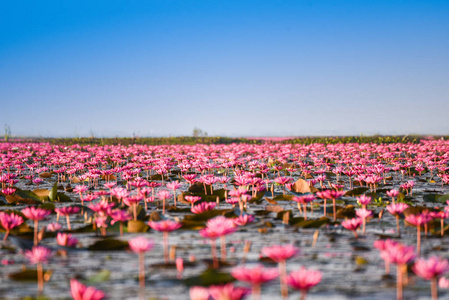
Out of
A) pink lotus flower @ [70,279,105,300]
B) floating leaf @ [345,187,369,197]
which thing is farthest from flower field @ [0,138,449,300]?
floating leaf @ [345,187,369,197]

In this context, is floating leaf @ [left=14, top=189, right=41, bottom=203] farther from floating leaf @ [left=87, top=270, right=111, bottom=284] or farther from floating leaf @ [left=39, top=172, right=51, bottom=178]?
floating leaf @ [left=39, top=172, right=51, bottom=178]

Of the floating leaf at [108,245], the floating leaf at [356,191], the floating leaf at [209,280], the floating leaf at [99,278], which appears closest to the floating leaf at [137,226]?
the floating leaf at [108,245]

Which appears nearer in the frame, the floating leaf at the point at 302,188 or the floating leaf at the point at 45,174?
the floating leaf at the point at 302,188

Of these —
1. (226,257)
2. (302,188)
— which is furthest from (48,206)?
(302,188)

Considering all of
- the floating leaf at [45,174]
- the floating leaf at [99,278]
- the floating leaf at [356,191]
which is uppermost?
the floating leaf at [356,191]

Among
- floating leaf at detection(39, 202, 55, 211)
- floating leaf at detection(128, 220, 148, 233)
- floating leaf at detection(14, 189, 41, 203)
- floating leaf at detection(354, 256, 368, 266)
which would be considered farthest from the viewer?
floating leaf at detection(14, 189, 41, 203)

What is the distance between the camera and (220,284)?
206 centimetres

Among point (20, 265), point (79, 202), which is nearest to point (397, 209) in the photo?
point (20, 265)

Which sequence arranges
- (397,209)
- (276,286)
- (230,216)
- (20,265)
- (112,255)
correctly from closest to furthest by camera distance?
(276,286) < (20,265) < (112,255) < (397,209) < (230,216)

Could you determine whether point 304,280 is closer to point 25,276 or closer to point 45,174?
point 25,276

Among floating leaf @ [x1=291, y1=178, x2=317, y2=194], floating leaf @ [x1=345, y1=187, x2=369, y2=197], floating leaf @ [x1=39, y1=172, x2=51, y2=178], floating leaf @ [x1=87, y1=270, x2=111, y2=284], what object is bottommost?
floating leaf @ [x1=39, y1=172, x2=51, y2=178]

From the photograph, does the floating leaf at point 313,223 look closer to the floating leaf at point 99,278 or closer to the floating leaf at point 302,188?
the floating leaf at point 302,188

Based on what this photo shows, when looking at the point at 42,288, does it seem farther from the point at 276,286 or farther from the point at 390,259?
the point at 390,259

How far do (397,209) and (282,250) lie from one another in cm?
208
